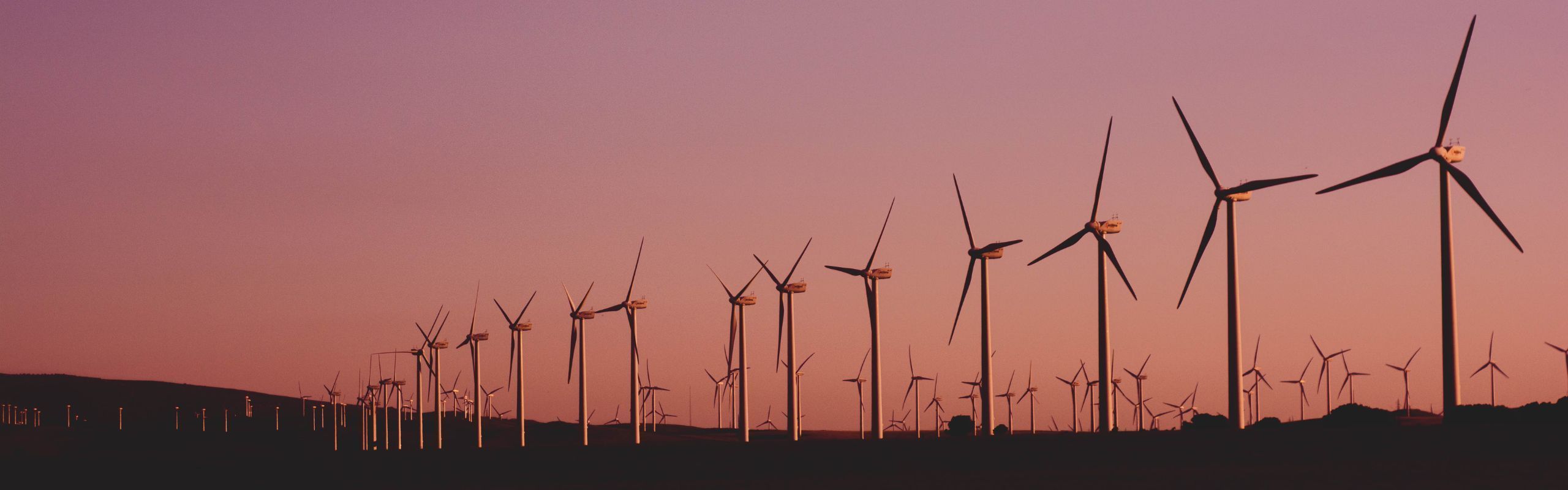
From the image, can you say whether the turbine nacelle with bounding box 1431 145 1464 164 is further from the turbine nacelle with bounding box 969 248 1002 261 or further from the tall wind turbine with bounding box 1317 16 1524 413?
the turbine nacelle with bounding box 969 248 1002 261

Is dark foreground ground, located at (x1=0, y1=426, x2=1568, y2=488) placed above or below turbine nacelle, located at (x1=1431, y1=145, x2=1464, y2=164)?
below

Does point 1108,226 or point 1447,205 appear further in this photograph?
point 1108,226

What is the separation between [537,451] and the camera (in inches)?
3501

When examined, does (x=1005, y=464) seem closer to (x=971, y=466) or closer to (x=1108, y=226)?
(x=971, y=466)

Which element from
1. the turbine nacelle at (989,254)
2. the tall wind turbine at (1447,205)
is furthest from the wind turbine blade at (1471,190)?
the turbine nacelle at (989,254)

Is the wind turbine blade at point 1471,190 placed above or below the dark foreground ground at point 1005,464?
above

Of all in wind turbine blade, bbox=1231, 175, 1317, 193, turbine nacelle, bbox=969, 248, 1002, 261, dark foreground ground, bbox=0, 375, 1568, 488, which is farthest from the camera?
turbine nacelle, bbox=969, 248, 1002, 261

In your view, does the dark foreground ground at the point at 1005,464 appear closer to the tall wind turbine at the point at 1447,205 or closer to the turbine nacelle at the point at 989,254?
the tall wind turbine at the point at 1447,205

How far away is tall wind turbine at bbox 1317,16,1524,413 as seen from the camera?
61.9m

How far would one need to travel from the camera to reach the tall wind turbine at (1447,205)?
61.9 meters

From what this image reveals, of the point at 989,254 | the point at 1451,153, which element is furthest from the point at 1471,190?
the point at 989,254

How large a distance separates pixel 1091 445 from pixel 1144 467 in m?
11.7

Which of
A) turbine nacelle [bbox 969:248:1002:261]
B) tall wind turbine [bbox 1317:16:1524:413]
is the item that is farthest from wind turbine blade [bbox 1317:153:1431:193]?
turbine nacelle [bbox 969:248:1002:261]

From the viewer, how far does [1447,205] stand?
2488 inches
